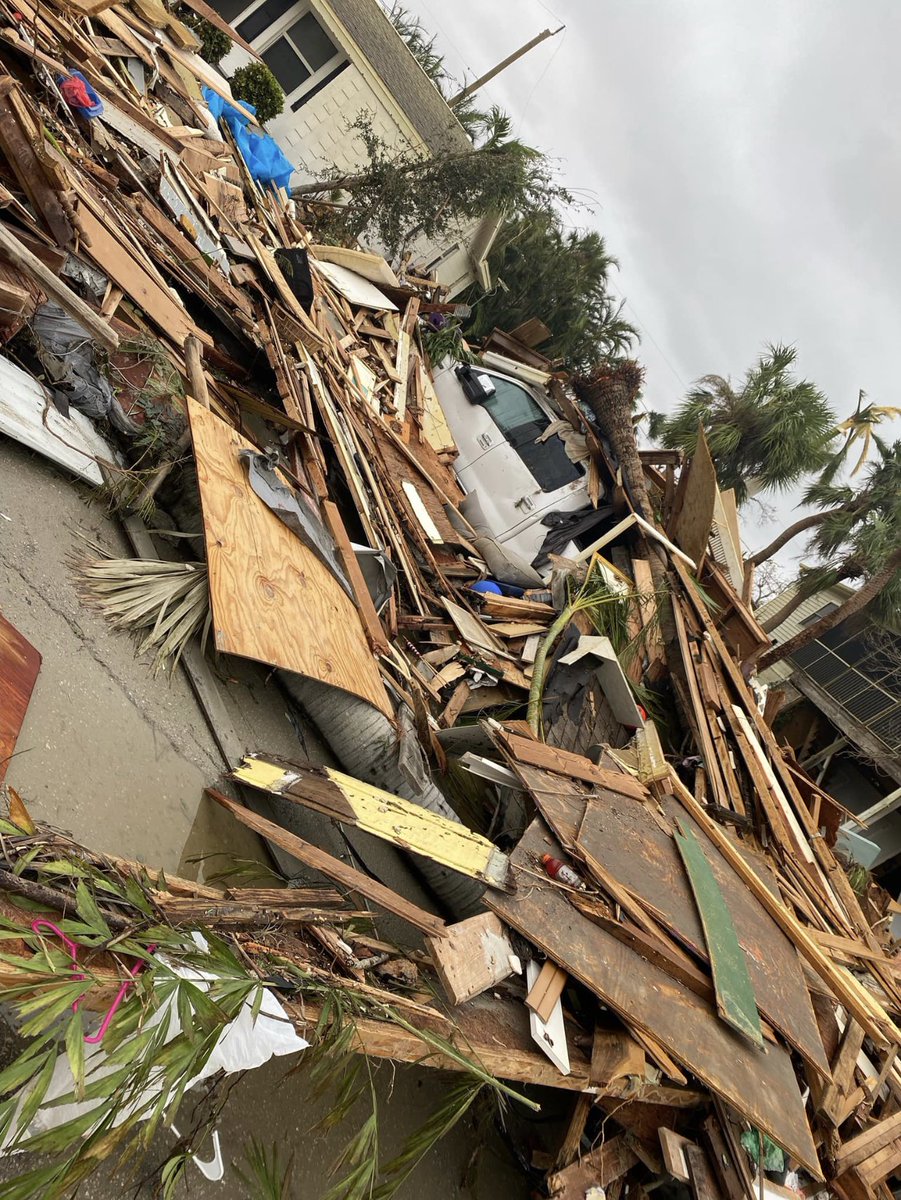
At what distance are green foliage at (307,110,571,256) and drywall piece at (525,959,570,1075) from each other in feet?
35.5

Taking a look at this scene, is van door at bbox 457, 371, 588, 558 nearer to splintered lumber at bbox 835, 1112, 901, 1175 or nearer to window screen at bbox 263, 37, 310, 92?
splintered lumber at bbox 835, 1112, 901, 1175

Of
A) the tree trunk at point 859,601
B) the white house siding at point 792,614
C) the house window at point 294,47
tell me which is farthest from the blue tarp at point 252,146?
the white house siding at point 792,614

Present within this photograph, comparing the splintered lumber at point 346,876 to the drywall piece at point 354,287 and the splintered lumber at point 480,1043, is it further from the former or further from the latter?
the drywall piece at point 354,287

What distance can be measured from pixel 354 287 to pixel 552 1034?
810cm

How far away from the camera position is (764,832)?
217 inches

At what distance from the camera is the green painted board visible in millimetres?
3471

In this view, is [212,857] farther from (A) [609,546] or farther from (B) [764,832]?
(A) [609,546]

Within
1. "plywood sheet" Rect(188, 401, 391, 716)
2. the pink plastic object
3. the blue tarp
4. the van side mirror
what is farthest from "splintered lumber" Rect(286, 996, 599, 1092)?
the blue tarp

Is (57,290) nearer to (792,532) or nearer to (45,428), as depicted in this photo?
(45,428)

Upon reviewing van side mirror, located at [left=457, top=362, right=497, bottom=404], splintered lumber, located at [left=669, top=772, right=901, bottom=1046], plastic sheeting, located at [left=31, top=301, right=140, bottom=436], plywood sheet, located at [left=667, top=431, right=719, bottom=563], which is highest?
plywood sheet, located at [left=667, top=431, right=719, bottom=563]

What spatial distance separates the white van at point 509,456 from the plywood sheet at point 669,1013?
4523mm

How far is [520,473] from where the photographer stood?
7.82 meters

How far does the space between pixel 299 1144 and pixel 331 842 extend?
4.52 ft

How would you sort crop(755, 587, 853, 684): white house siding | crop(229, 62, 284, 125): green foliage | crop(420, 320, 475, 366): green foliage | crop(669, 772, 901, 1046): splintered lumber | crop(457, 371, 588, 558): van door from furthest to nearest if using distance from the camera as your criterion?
1. crop(755, 587, 853, 684): white house siding
2. crop(229, 62, 284, 125): green foliage
3. crop(420, 320, 475, 366): green foliage
4. crop(457, 371, 588, 558): van door
5. crop(669, 772, 901, 1046): splintered lumber
